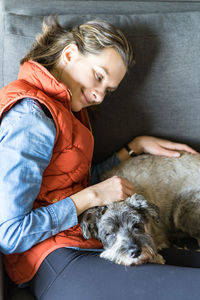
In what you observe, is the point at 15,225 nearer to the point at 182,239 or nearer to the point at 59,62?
the point at 59,62

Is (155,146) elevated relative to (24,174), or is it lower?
lower

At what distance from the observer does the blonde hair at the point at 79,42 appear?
1.63 metres

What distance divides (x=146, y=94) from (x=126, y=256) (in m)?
1.04

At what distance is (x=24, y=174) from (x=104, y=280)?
54cm

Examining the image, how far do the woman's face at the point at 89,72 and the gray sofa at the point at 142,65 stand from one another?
36 cm

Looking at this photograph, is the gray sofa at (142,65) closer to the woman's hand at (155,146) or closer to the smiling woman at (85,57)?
the woman's hand at (155,146)

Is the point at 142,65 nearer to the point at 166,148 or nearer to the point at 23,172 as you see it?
the point at 166,148

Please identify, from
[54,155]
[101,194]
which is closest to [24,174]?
[54,155]

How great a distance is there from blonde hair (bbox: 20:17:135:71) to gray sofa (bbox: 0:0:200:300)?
20cm

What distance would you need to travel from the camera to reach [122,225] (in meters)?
1.69

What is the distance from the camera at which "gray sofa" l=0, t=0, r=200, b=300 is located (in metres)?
1.96

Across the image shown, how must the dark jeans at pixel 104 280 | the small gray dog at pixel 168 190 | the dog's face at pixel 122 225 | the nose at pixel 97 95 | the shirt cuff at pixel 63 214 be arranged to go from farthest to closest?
the small gray dog at pixel 168 190
the nose at pixel 97 95
the dog's face at pixel 122 225
the shirt cuff at pixel 63 214
the dark jeans at pixel 104 280

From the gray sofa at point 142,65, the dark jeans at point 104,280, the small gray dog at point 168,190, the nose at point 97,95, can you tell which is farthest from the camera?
the small gray dog at point 168,190

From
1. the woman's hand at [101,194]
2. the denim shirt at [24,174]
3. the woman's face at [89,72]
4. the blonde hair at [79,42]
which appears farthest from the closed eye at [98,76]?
the woman's hand at [101,194]
